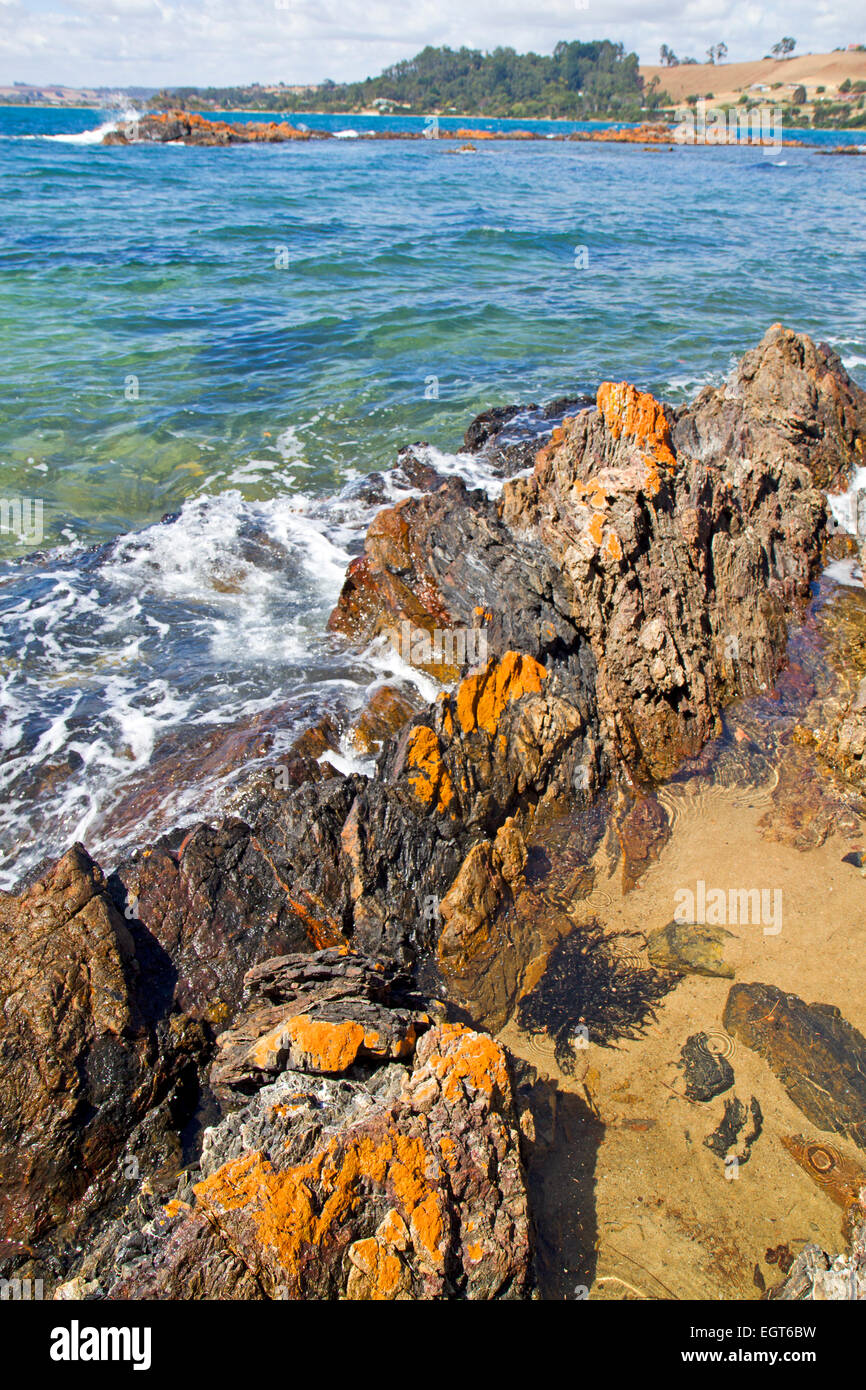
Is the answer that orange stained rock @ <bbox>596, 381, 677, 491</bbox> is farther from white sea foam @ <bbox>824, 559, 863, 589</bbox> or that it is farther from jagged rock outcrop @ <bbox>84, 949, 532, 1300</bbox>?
jagged rock outcrop @ <bbox>84, 949, 532, 1300</bbox>

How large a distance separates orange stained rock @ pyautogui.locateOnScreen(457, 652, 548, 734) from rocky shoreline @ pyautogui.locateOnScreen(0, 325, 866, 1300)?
0.10ft

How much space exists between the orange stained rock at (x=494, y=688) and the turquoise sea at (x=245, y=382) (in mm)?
1726

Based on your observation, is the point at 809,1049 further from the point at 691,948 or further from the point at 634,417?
the point at 634,417

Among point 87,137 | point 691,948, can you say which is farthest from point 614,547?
point 87,137

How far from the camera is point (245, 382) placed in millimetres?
16359

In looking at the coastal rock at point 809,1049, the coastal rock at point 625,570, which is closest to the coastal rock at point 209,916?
the coastal rock at point 809,1049

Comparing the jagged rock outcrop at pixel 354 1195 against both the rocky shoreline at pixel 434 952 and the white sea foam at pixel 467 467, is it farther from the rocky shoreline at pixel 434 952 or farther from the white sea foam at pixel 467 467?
the white sea foam at pixel 467 467

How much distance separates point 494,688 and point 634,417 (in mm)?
Answer: 3793

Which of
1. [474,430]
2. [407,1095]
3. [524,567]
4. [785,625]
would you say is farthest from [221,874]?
[474,430]

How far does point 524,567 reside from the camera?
7.22 m

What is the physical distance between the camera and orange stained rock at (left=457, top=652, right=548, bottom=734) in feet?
19.0

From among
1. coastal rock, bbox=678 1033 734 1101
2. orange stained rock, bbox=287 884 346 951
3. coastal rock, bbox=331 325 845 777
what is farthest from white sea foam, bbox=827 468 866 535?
orange stained rock, bbox=287 884 346 951

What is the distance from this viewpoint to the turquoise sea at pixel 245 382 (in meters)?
7.25

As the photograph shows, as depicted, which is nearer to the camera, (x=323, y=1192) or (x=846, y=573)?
(x=323, y=1192)
